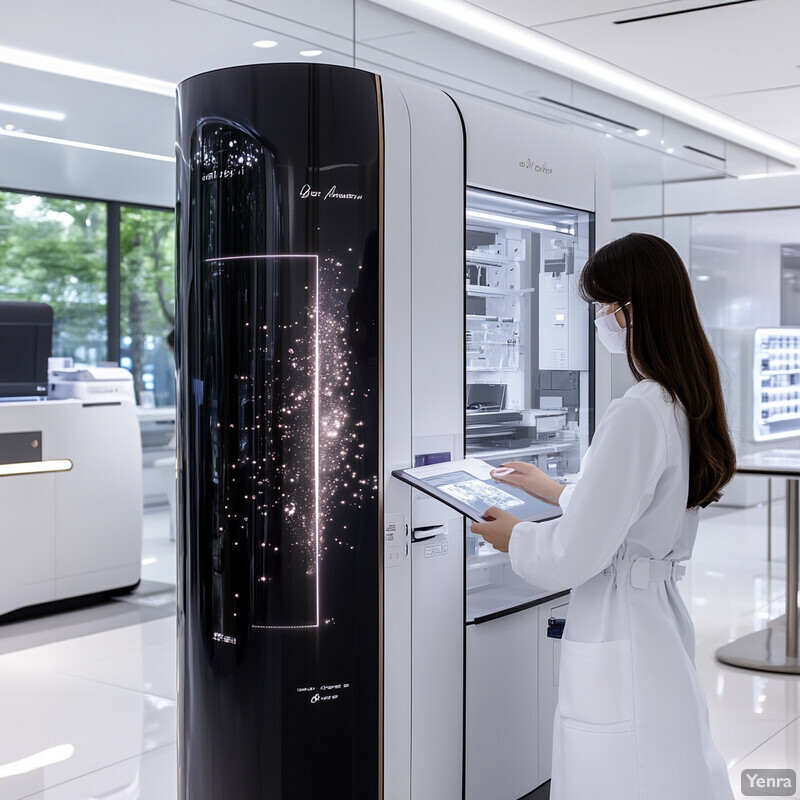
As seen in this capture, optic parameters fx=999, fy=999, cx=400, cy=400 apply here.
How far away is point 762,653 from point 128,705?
2.84m

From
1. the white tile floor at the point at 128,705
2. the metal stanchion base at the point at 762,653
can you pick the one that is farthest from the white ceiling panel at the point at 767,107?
the metal stanchion base at the point at 762,653

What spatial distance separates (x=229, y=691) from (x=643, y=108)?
6.02 meters

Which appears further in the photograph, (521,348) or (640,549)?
(521,348)

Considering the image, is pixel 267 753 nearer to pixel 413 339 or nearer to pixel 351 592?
pixel 351 592

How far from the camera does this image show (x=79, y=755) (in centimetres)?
352

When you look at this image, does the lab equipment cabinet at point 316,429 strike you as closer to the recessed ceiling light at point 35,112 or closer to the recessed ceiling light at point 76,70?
the recessed ceiling light at point 76,70

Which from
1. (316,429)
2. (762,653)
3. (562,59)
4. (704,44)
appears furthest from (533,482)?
(562,59)

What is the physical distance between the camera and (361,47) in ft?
16.2

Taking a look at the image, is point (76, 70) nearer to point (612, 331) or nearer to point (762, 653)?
point (612, 331)

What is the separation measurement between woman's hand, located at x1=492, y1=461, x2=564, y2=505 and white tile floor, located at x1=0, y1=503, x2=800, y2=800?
139 centimetres

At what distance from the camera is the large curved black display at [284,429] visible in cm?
238

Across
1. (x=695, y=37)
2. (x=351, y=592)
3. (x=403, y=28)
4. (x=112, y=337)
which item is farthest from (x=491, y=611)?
(x=112, y=337)

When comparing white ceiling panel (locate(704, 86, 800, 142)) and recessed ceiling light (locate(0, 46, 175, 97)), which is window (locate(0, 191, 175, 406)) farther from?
white ceiling panel (locate(704, 86, 800, 142))

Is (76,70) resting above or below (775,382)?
above
